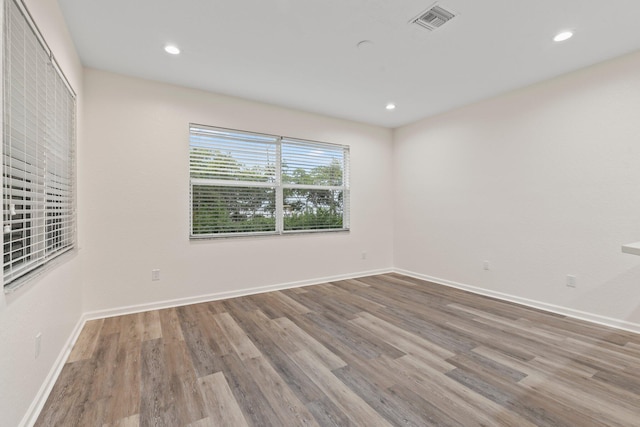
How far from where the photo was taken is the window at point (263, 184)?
365cm

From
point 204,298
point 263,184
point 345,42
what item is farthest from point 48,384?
point 345,42

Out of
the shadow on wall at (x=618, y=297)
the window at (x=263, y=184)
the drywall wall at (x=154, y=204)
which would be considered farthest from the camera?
the window at (x=263, y=184)

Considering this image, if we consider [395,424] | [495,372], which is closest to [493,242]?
[495,372]

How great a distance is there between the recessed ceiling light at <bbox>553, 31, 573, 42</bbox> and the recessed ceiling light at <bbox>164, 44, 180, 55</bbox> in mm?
3291

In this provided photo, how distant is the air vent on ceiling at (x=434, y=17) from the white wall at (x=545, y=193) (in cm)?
191

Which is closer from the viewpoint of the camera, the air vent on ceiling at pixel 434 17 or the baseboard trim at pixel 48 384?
the baseboard trim at pixel 48 384

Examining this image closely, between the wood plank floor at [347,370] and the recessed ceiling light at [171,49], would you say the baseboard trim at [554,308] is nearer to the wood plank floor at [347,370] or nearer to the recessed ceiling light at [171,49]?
the wood plank floor at [347,370]

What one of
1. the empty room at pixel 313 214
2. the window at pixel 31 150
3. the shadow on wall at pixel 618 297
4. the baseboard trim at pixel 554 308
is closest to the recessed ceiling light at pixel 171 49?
the empty room at pixel 313 214

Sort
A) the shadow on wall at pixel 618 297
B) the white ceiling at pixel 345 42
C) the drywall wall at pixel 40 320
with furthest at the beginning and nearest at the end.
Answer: the shadow on wall at pixel 618 297 < the white ceiling at pixel 345 42 < the drywall wall at pixel 40 320

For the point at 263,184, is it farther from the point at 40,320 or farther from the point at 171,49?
the point at 40,320

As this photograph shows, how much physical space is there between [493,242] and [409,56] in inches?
101

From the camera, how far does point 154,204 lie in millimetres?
3297

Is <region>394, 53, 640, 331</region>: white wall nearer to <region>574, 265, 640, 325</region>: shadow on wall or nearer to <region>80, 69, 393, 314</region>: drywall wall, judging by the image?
<region>574, 265, 640, 325</region>: shadow on wall

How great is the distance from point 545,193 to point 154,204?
4.45m
